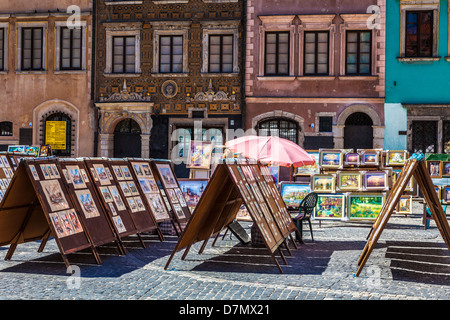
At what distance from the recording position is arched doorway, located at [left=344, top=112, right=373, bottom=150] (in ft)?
73.9

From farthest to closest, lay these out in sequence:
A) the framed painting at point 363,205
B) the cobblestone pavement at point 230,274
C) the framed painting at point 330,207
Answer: the framed painting at point 330,207
the framed painting at point 363,205
the cobblestone pavement at point 230,274

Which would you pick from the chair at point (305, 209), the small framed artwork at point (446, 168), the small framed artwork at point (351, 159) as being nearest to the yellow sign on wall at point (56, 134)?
the small framed artwork at point (351, 159)

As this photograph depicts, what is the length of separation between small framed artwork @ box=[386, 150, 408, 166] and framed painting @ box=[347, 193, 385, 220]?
2088 millimetres

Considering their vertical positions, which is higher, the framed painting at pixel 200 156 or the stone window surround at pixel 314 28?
the stone window surround at pixel 314 28

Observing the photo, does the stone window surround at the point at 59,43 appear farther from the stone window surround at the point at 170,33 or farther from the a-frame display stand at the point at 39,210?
the a-frame display stand at the point at 39,210

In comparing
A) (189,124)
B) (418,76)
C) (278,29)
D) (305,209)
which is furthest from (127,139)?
(305,209)

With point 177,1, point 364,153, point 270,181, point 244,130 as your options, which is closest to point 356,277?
point 270,181

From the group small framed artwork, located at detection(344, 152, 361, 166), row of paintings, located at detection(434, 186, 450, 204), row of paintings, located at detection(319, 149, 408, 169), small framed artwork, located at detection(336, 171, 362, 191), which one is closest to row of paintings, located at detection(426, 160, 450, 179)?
row of paintings, located at detection(319, 149, 408, 169)

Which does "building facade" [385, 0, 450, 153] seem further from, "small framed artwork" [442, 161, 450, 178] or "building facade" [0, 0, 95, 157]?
"building facade" [0, 0, 95, 157]

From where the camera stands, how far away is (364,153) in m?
15.3

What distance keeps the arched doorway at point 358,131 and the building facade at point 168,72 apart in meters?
4.09

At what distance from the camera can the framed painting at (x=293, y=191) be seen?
13992 mm

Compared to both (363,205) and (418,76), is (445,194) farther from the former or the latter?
(418,76)

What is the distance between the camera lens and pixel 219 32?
910 inches
